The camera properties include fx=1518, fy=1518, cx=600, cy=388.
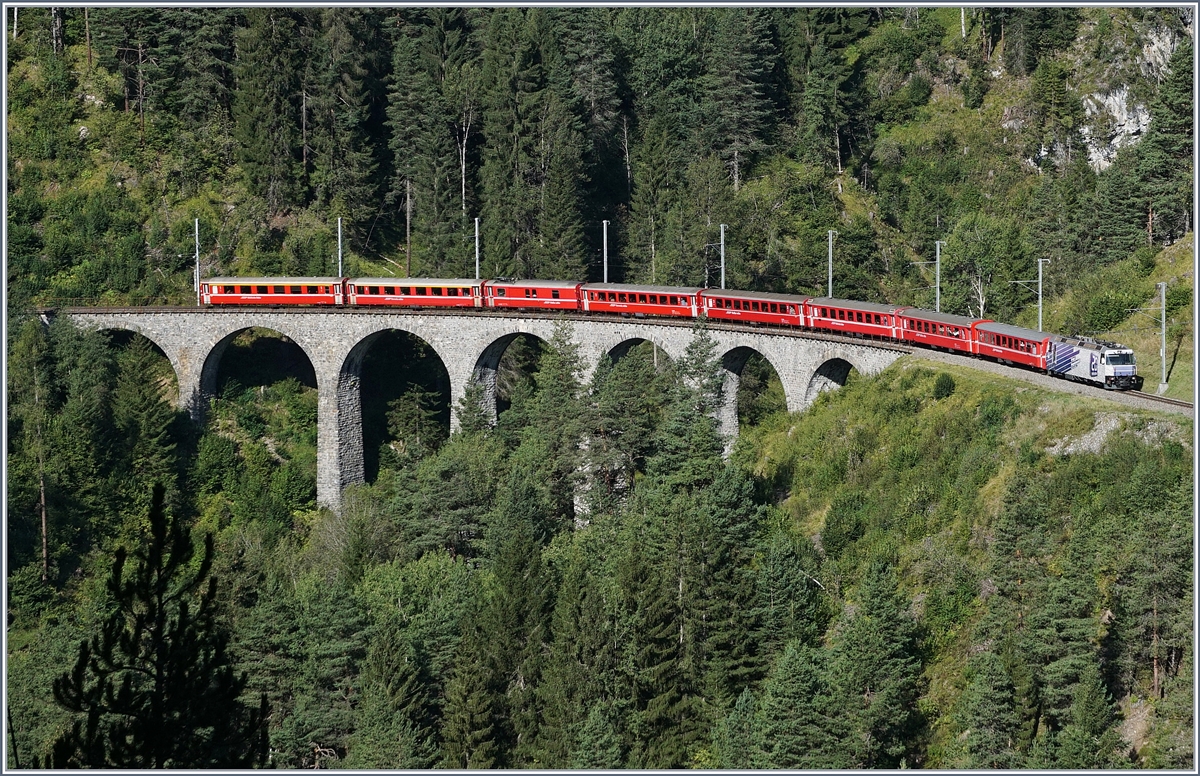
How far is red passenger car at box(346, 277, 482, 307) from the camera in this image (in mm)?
Answer: 83500

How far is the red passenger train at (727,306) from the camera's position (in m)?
62.3

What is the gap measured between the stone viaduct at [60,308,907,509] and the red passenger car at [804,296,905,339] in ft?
19.0

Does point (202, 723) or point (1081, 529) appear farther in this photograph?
point (1081, 529)

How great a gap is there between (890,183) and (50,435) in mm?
56597

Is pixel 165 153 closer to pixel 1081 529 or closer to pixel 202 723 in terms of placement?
pixel 1081 529

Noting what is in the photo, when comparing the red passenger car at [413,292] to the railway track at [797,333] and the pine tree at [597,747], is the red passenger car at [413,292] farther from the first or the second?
the pine tree at [597,747]

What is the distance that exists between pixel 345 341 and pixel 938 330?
33910 millimetres

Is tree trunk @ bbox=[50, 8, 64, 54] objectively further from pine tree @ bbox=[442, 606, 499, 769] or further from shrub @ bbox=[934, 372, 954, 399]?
pine tree @ bbox=[442, 606, 499, 769]

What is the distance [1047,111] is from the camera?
336ft

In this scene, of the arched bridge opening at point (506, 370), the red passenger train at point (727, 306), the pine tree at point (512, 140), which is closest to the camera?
the red passenger train at point (727, 306)

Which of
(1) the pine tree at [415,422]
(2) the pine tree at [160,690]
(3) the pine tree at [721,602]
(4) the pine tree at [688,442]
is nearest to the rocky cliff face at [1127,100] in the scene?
(4) the pine tree at [688,442]

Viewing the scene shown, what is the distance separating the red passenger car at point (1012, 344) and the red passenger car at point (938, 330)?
0.55 m

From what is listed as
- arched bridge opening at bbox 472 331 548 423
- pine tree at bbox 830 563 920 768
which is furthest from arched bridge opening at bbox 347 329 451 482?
pine tree at bbox 830 563 920 768

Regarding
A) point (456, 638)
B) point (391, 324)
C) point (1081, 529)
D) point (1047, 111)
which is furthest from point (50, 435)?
point (1047, 111)
